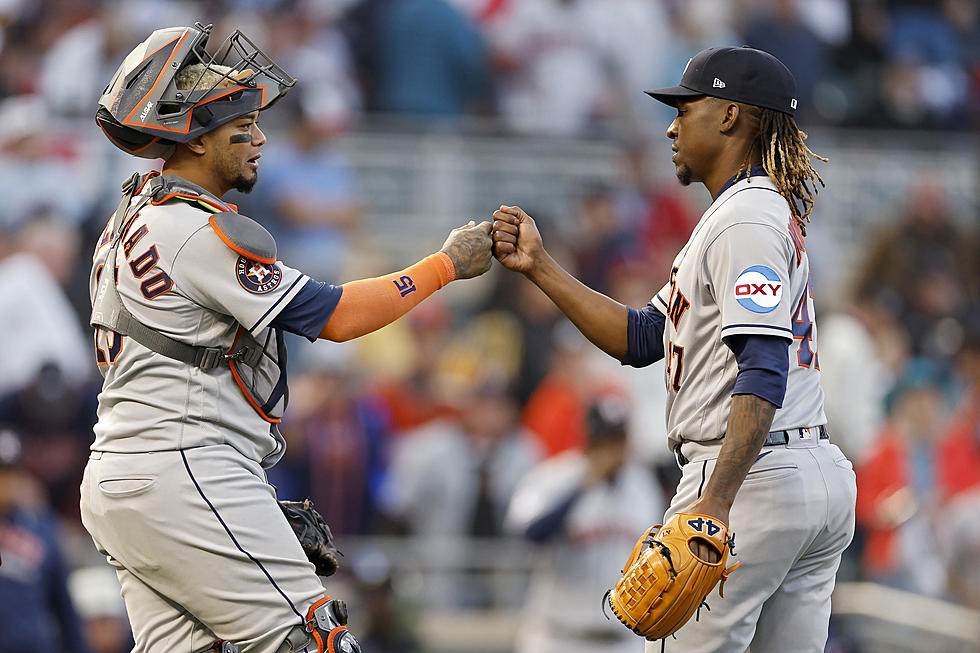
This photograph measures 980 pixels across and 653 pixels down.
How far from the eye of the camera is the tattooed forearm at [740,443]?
13.5ft

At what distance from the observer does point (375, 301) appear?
446 cm

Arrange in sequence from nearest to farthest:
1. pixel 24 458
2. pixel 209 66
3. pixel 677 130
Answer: pixel 209 66 → pixel 677 130 → pixel 24 458

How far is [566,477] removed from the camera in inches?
314

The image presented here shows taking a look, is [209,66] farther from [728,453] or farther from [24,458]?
[24,458]

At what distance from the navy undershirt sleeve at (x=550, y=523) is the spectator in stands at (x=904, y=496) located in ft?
9.53

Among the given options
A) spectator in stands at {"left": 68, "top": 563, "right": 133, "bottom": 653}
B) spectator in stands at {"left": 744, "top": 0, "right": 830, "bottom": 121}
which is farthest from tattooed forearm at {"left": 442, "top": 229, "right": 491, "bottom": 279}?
spectator in stands at {"left": 744, "top": 0, "right": 830, "bottom": 121}

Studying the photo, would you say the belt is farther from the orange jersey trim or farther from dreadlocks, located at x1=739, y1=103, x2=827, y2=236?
the orange jersey trim

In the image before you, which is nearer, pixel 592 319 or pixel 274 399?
pixel 274 399

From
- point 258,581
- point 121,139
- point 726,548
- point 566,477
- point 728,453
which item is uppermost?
point 121,139

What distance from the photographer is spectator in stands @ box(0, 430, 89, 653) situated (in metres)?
7.19

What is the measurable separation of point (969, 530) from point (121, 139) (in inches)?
252

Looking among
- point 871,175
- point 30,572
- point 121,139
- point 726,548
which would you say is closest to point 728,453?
point 726,548

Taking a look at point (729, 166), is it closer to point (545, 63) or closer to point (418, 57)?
point (418, 57)

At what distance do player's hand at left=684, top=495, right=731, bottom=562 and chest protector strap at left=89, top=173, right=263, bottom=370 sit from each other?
1433 mm
